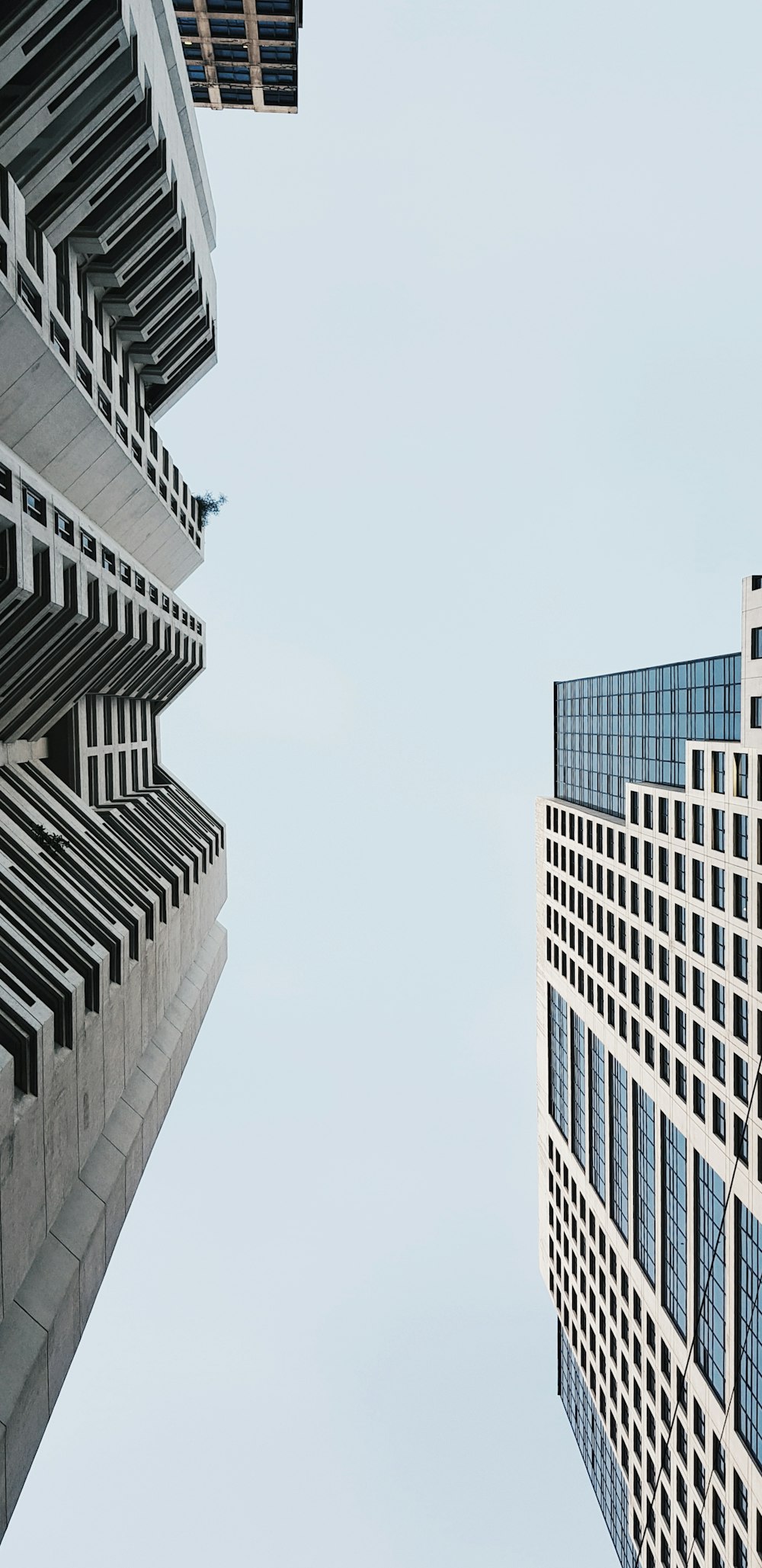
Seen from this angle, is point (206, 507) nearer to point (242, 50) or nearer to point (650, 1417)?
point (242, 50)

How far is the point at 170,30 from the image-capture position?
34.4 m

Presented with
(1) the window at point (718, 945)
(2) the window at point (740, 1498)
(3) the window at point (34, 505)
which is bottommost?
(2) the window at point (740, 1498)

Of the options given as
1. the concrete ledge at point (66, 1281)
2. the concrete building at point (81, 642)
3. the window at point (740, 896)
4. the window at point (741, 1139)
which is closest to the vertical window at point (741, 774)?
the window at point (740, 896)

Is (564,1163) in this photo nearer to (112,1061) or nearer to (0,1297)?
(112,1061)

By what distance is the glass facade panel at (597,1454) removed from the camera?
5372 cm

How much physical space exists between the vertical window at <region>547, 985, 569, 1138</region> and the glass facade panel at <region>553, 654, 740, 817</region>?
56.5 feet

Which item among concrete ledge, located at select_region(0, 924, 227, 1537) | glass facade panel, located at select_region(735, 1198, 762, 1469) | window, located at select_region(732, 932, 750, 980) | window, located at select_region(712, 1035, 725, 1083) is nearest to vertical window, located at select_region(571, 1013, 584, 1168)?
window, located at select_region(712, 1035, 725, 1083)

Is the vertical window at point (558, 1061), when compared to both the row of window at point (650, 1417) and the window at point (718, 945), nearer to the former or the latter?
the row of window at point (650, 1417)

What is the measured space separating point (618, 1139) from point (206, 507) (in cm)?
5626

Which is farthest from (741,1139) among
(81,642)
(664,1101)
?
(81,642)

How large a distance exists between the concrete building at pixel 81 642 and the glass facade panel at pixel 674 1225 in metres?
26.5

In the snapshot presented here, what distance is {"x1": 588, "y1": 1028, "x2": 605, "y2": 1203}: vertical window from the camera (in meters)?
55.3

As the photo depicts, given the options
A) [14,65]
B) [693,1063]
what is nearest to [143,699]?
[14,65]

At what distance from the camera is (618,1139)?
5238cm
